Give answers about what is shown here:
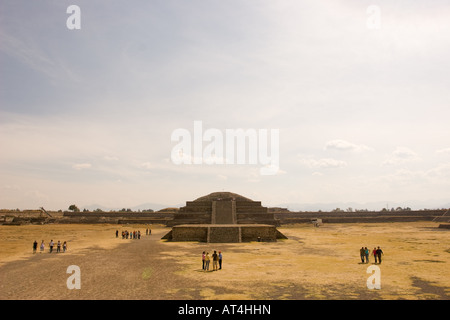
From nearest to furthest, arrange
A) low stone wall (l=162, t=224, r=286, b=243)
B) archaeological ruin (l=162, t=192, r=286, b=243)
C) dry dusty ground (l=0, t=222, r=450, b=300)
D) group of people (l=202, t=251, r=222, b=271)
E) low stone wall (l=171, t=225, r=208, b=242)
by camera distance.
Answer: dry dusty ground (l=0, t=222, r=450, b=300) < group of people (l=202, t=251, r=222, b=271) < low stone wall (l=162, t=224, r=286, b=243) < archaeological ruin (l=162, t=192, r=286, b=243) < low stone wall (l=171, t=225, r=208, b=242)

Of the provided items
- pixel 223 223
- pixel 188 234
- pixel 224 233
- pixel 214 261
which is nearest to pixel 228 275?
pixel 214 261

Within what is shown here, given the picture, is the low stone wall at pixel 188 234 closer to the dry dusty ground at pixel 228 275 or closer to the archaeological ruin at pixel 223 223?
the archaeological ruin at pixel 223 223

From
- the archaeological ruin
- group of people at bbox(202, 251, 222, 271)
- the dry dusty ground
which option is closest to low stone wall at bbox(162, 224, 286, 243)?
the archaeological ruin

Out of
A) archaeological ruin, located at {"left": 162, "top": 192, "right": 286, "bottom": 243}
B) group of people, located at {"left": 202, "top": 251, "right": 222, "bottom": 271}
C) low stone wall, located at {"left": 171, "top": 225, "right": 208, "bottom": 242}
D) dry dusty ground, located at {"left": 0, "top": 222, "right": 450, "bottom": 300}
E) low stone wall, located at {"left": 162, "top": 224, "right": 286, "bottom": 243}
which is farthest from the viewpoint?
low stone wall, located at {"left": 171, "top": 225, "right": 208, "bottom": 242}

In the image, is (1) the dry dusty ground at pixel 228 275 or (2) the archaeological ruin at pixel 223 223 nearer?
(1) the dry dusty ground at pixel 228 275

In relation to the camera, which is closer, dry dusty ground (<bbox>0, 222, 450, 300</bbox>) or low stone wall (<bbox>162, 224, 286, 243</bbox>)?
dry dusty ground (<bbox>0, 222, 450, 300</bbox>)

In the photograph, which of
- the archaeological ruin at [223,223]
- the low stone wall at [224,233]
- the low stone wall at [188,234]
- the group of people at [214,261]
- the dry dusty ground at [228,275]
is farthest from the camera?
the low stone wall at [188,234]

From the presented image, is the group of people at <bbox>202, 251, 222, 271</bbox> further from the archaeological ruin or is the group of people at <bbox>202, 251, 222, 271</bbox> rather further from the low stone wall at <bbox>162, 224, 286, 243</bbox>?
the low stone wall at <bbox>162, 224, 286, 243</bbox>

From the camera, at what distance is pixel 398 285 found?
1245 cm

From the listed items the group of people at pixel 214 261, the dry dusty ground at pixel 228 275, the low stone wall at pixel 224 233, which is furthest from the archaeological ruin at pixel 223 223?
the group of people at pixel 214 261

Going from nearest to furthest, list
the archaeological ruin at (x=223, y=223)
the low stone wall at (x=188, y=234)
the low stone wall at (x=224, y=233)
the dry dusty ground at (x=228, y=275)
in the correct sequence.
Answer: the dry dusty ground at (x=228, y=275), the low stone wall at (x=224, y=233), the archaeological ruin at (x=223, y=223), the low stone wall at (x=188, y=234)
